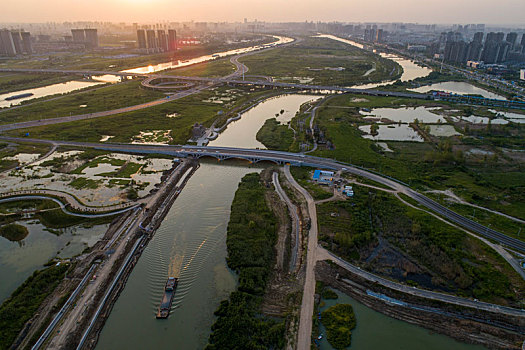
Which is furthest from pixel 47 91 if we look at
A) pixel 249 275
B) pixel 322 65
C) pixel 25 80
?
pixel 322 65

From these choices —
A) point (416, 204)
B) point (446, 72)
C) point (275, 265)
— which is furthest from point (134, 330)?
point (446, 72)

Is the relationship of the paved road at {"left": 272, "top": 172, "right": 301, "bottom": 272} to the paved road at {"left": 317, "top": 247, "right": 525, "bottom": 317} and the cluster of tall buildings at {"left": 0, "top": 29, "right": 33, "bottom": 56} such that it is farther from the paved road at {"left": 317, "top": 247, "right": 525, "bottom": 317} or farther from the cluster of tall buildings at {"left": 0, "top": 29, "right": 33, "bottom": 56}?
the cluster of tall buildings at {"left": 0, "top": 29, "right": 33, "bottom": 56}

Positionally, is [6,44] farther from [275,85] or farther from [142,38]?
[275,85]

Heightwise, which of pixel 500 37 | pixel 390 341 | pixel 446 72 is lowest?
pixel 390 341

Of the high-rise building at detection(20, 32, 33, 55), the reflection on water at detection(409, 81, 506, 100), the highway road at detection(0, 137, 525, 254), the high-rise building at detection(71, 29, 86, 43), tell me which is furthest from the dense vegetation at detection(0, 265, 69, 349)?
the high-rise building at detection(71, 29, 86, 43)

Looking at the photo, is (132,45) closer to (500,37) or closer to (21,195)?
(21,195)

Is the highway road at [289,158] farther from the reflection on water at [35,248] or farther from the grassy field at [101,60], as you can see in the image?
the grassy field at [101,60]

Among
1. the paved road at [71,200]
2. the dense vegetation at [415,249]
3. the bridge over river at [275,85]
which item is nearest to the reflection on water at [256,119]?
the bridge over river at [275,85]
